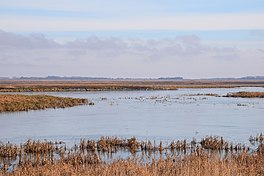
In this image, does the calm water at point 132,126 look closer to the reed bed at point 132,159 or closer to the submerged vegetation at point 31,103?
the reed bed at point 132,159

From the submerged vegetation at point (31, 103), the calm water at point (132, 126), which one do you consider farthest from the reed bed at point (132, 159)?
the submerged vegetation at point (31, 103)

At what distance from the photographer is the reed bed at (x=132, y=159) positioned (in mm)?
12141

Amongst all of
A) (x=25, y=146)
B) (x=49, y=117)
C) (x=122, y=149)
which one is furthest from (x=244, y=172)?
(x=49, y=117)

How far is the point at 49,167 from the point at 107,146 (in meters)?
6.23

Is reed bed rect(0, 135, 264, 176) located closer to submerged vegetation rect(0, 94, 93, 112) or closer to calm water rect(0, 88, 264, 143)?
calm water rect(0, 88, 264, 143)

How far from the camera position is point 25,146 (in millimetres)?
18422

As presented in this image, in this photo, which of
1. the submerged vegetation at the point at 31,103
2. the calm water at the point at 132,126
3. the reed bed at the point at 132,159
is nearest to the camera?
the reed bed at the point at 132,159

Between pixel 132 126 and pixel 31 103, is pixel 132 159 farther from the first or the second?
pixel 31 103

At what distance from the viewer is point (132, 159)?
14.9 m

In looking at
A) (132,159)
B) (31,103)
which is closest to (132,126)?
(132,159)

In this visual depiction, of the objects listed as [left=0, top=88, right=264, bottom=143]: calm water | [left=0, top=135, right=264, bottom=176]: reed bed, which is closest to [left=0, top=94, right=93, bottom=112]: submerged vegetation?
[left=0, top=88, right=264, bottom=143]: calm water

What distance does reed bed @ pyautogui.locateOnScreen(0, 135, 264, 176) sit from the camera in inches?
478

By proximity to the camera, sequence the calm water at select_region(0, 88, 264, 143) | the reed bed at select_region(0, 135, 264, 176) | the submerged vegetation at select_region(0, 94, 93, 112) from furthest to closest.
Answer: the submerged vegetation at select_region(0, 94, 93, 112) < the calm water at select_region(0, 88, 264, 143) < the reed bed at select_region(0, 135, 264, 176)

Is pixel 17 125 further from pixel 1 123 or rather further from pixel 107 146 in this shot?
pixel 107 146
